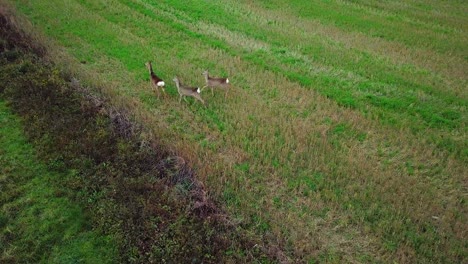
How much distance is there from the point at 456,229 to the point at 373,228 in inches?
76.0

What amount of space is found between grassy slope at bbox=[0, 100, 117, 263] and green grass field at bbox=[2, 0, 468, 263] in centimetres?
296

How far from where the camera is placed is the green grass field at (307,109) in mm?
8648

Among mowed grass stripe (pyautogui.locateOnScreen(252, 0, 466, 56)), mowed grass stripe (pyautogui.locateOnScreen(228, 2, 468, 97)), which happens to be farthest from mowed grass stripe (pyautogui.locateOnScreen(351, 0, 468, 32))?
mowed grass stripe (pyautogui.locateOnScreen(228, 2, 468, 97))

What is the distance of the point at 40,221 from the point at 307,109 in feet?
29.9

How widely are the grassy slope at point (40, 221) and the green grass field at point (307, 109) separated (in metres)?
2.96

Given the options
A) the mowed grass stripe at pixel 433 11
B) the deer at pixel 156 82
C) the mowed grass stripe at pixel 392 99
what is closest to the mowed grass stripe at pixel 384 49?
the mowed grass stripe at pixel 392 99

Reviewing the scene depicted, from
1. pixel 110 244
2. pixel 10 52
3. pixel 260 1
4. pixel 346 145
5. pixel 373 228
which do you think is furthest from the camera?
pixel 260 1

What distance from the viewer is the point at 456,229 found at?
8.54 meters

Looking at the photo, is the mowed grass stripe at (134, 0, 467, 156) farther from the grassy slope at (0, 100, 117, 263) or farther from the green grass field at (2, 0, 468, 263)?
the grassy slope at (0, 100, 117, 263)

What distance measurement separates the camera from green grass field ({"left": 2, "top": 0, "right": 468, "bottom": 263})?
8.65m

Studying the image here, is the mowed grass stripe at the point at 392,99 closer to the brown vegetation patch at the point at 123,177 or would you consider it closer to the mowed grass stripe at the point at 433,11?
the brown vegetation patch at the point at 123,177

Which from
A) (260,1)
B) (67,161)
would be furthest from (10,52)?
(260,1)

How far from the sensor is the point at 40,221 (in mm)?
7879

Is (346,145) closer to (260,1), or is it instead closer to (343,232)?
(343,232)
